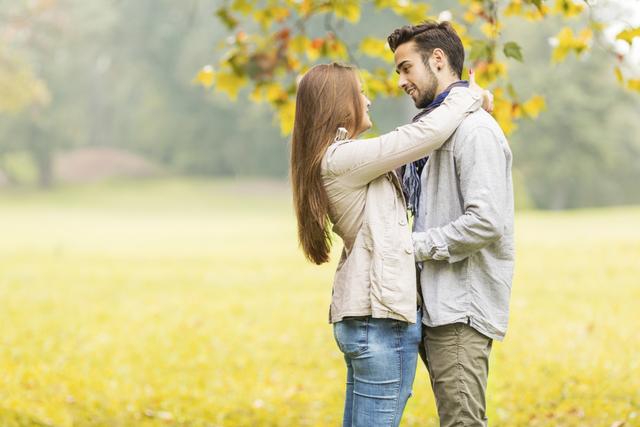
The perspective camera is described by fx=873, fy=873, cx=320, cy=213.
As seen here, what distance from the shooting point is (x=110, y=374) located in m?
7.31

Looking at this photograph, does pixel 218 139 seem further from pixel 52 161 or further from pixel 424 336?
pixel 424 336

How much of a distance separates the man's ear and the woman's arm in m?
0.14

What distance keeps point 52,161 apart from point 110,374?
1783 inches

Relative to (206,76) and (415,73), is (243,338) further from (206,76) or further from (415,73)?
(415,73)

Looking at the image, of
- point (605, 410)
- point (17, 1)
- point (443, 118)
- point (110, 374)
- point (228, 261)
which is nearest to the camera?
point (443, 118)

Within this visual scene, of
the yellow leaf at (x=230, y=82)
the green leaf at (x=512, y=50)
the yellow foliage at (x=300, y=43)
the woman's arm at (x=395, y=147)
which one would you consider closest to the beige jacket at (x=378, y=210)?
the woman's arm at (x=395, y=147)

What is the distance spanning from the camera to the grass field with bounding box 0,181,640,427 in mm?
6102

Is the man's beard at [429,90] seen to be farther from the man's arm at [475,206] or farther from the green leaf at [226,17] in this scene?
the green leaf at [226,17]

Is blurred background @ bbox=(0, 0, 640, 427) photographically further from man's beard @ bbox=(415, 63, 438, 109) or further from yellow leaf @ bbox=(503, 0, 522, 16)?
man's beard @ bbox=(415, 63, 438, 109)

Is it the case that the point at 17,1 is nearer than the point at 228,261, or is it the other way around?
the point at 228,261

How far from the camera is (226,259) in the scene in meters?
17.4

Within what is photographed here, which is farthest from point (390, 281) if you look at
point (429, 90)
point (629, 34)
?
point (629, 34)

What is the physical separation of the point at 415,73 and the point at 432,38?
0.13 m

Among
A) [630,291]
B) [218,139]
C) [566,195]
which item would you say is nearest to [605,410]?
[630,291]
